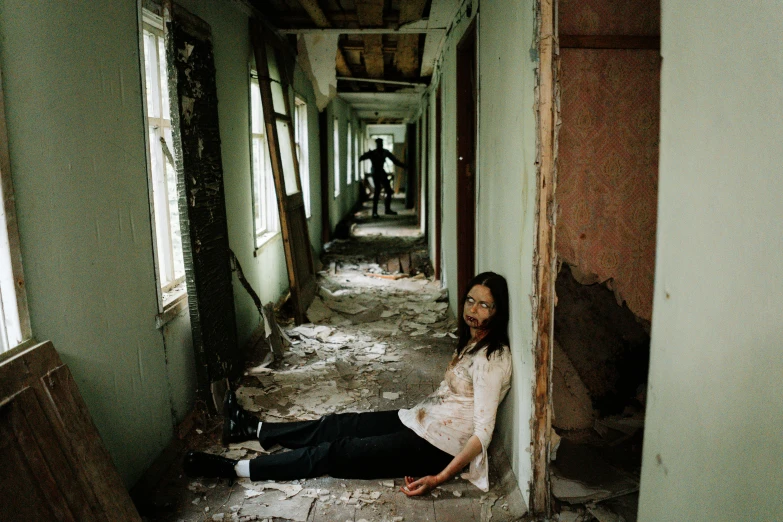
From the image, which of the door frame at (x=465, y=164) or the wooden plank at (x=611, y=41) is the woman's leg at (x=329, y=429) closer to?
the door frame at (x=465, y=164)

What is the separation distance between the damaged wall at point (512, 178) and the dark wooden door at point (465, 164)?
1.07m

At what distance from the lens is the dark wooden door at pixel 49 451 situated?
5.91 feet

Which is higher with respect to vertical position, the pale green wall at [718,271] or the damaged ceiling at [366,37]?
the damaged ceiling at [366,37]

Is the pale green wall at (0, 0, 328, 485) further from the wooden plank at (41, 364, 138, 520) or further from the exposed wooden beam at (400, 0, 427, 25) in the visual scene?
the exposed wooden beam at (400, 0, 427, 25)

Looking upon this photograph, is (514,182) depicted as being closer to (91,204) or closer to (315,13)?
(91,204)

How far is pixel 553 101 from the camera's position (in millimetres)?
2129

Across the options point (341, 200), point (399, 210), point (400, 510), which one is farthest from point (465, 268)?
point (399, 210)

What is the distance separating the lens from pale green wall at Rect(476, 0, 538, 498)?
91.4 inches

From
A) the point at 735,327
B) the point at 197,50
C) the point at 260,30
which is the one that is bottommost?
the point at 735,327

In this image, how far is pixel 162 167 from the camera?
3.40 meters

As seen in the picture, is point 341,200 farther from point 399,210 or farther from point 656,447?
point 656,447

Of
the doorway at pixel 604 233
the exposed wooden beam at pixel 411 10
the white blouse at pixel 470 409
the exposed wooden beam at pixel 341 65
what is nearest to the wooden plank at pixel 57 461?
the white blouse at pixel 470 409

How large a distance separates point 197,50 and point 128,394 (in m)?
2.16

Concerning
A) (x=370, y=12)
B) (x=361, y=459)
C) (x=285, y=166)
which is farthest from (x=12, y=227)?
(x=285, y=166)
